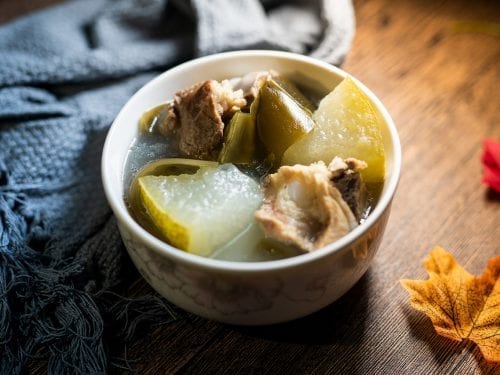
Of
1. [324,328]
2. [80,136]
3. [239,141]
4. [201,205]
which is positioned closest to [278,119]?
[239,141]

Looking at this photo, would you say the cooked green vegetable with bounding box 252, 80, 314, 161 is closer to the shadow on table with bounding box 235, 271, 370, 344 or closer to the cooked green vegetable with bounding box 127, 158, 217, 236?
the cooked green vegetable with bounding box 127, 158, 217, 236

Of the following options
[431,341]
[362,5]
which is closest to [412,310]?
[431,341]

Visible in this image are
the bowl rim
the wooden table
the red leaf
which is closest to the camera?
the bowl rim

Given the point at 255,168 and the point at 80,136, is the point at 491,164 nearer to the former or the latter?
the point at 255,168

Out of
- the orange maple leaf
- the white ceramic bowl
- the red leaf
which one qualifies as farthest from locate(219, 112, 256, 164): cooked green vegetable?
the red leaf

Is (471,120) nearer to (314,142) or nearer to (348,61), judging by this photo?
(348,61)

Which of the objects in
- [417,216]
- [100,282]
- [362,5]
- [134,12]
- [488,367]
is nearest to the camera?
[488,367]
